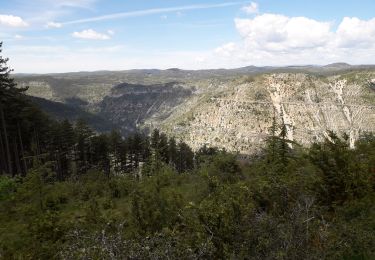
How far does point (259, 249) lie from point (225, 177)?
36.3ft

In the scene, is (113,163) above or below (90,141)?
below

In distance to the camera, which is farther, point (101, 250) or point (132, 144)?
point (132, 144)

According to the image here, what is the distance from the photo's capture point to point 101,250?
19.7 ft

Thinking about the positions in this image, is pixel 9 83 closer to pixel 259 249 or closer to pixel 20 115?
pixel 20 115

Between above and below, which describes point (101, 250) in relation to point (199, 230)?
above

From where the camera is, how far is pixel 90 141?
63.9 meters

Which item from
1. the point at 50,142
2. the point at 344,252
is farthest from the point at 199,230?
the point at 50,142

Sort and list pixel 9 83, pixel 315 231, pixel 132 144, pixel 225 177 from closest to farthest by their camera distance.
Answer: pixel 315 231 → pixel 225 177 → pixel 9 83 → pixel 132 144

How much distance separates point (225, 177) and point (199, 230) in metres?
9.98

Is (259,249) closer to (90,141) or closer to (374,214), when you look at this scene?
(374,214)

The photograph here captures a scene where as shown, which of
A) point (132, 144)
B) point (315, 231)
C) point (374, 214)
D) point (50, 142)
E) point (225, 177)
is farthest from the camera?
point (132, 144)

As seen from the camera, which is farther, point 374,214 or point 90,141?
point 90,141

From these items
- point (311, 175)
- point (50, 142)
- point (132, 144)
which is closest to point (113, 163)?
point (132, 144)

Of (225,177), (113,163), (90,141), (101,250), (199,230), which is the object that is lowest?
(113,163)
